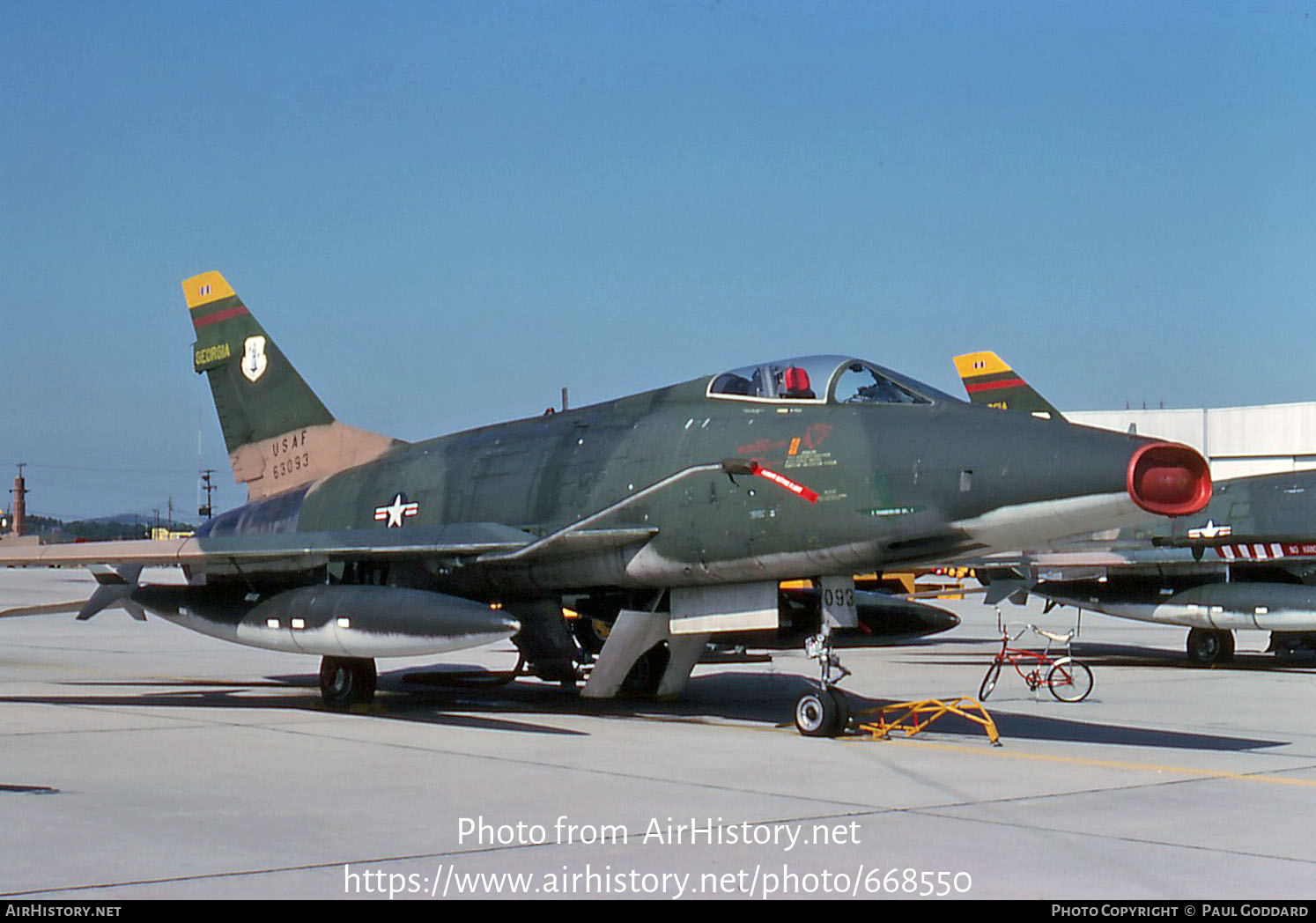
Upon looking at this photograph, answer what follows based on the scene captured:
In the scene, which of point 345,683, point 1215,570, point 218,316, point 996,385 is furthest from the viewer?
point 996,385

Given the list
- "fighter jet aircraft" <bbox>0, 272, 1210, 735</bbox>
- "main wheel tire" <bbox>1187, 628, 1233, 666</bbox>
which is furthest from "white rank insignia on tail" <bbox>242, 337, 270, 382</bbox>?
"main wheel tire" <bbox>1187, 628, 1233, 666</bbox>

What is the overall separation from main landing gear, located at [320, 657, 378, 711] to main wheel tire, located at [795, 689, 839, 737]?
443 centimetres

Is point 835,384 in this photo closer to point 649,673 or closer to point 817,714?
point 817,714

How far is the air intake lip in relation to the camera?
8.84 meters

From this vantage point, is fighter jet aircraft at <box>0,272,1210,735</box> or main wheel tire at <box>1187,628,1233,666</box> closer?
fighter jet aircraft at <box>0,272,1210,735</box>

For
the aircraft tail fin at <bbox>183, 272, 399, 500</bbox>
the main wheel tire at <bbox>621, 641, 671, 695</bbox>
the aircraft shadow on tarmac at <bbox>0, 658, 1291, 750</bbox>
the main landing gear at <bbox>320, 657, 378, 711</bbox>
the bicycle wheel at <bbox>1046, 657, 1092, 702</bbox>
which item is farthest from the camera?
the aircraft tail fin at <bbox>183, 272, 399, 500</bbox>

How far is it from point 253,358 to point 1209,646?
1359 centimetres

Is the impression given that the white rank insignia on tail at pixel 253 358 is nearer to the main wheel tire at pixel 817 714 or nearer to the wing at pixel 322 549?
the wing at pixel 322 549

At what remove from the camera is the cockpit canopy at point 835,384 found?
35.3ft

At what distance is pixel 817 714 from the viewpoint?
35.1ft

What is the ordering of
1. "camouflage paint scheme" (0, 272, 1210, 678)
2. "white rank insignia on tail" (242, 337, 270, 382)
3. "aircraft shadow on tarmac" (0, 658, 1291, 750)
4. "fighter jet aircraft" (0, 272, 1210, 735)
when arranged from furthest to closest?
"white rank insignia on tail" (242, 337, 270, 382) → "aircraft shadow on tarmac" (0, 658, 1291, 750) → "fighter jet aircraft" (0, 272, 1210, 735) → "camouflage paint scheme" (0, 272, 1210, 678)

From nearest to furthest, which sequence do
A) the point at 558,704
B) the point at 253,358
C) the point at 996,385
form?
the point at 558,704 < the point at 253,358 < the point at 996,385

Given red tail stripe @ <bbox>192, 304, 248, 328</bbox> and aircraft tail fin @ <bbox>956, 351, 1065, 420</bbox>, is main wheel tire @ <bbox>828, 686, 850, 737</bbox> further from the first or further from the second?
aircraft tail fin @ <bbox>956, 351, 1065, 420</bbox>

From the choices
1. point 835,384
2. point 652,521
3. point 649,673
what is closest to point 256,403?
point 649,673
